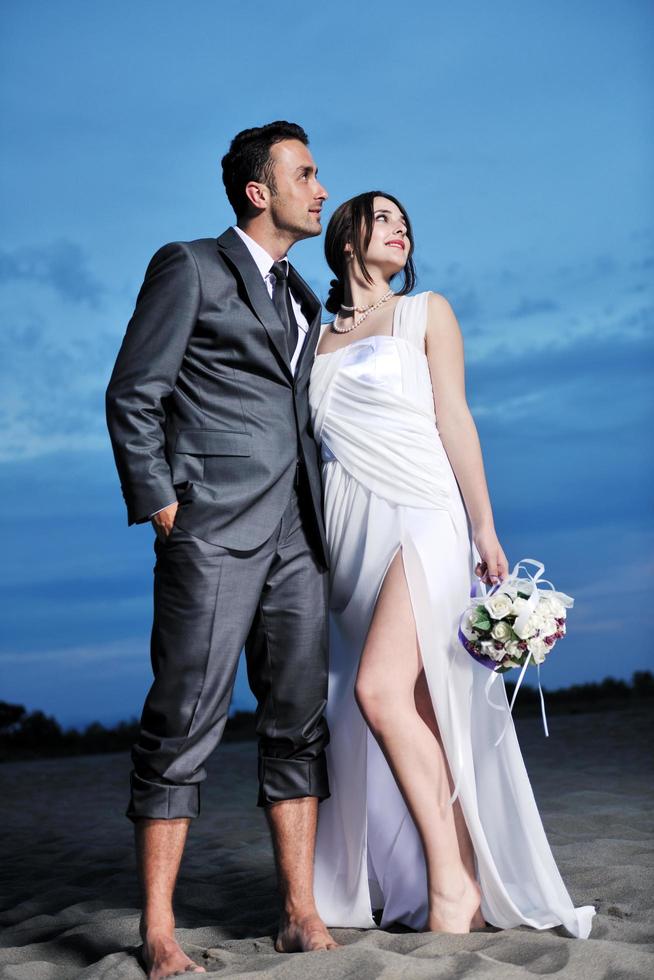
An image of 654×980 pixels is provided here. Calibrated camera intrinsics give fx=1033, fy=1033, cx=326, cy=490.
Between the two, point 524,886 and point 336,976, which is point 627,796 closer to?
point 524,886

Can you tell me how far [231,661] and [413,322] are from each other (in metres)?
1.15

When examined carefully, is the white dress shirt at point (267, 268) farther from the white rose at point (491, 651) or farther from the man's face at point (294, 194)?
the white rose at point (491, 651)

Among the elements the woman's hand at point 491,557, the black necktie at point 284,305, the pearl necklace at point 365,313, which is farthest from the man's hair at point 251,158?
the woman's hand at point 491,557

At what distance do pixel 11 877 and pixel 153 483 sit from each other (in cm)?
260

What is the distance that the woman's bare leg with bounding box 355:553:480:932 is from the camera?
2736 millimetres

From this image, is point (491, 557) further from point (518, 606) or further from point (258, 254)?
point (258, 254)

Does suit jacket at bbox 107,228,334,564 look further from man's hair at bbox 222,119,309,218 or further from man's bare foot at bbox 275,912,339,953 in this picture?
man's bare foot at bbox 275,912,339,953

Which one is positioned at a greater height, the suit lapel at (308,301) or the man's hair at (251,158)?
the man's hair at (251,158)

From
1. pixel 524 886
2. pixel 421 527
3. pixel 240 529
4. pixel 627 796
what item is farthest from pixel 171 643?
pixel 627 796

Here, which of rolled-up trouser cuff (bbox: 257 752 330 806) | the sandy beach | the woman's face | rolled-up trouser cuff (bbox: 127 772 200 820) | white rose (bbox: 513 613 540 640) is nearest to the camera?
the sandy beach

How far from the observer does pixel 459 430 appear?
119 inches

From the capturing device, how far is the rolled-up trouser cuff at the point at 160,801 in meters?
2.54

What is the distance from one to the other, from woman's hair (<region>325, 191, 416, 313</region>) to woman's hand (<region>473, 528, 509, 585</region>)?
33.9 inches

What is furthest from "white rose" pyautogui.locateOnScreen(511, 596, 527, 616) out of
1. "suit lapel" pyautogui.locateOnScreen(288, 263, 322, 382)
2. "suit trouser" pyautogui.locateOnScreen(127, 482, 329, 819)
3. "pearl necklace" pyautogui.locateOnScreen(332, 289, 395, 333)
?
"pearl necklace" pyautogui.locateOnScreen(332, 289, 395, 333)
